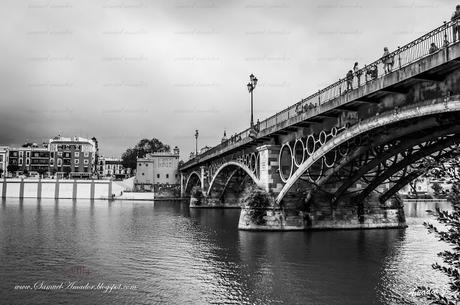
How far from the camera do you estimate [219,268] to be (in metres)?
16.7

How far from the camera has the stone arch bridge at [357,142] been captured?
14.0 metres

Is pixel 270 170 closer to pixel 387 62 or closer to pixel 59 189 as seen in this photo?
pixel 387 62

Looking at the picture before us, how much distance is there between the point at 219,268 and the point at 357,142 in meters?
9.78

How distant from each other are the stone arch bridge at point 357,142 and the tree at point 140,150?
Result: 292ft

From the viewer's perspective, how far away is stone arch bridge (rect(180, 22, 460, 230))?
549 inches

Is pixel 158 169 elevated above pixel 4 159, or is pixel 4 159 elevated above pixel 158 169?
pixel 4 159

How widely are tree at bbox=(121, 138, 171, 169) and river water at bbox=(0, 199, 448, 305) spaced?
312 feet

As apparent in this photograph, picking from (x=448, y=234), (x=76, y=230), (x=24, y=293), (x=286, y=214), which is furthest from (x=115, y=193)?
(x=448, y=234)

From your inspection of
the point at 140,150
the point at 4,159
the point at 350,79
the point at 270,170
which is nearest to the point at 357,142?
the point at 350,79

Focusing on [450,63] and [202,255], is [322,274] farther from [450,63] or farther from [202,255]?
[450,63]

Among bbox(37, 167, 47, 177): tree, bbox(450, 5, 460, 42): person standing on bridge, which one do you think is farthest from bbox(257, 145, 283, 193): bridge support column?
bbox(37, 167, 47, 177): tree

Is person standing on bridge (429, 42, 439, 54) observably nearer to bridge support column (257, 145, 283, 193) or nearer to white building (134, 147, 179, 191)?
bridge support column (257, 145, 283, 193)

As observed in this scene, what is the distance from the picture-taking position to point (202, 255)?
A: 19.7 m

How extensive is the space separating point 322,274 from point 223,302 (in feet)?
16.0
